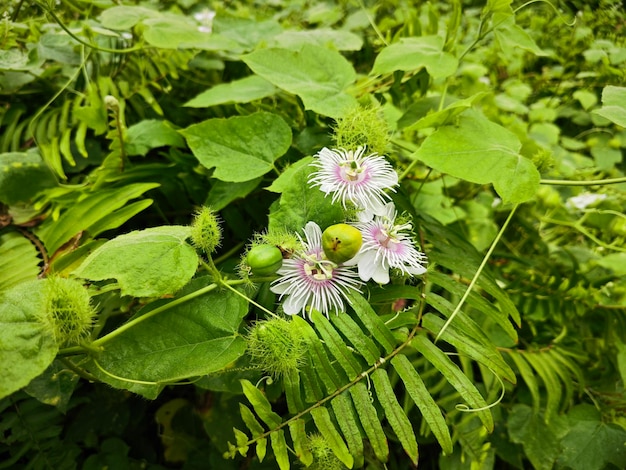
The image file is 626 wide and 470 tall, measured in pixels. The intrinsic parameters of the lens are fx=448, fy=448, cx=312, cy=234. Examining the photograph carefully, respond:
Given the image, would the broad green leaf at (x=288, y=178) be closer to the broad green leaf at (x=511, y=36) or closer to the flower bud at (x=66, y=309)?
the flower bud at (x=66, y=309)

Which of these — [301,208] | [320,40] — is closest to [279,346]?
[301,208]

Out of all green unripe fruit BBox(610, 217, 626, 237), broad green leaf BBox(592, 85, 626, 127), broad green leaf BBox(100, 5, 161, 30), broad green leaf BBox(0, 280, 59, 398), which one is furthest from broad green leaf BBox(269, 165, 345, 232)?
green unripe fruit BBox(610, 217, 626, 237)

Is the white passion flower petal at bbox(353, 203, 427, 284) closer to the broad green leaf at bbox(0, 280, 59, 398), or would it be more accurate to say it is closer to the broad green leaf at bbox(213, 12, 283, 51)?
the broad green leaf at bbox(0, 280, 59, 398)

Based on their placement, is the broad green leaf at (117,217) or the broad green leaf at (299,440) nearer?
the broad green leaf at (299,440)

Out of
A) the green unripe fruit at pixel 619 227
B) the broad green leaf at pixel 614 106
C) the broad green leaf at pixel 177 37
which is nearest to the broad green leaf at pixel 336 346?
the broad green leaf at pixel 614 106

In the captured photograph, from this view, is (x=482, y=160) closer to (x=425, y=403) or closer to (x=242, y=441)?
(x=425, y=403)

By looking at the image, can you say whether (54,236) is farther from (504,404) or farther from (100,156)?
(504,404)

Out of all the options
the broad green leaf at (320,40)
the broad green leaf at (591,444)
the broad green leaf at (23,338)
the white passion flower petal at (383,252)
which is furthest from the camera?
the broad green leaf at (320,40)

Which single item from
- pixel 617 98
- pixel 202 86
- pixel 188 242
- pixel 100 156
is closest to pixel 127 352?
pixel 188 242
